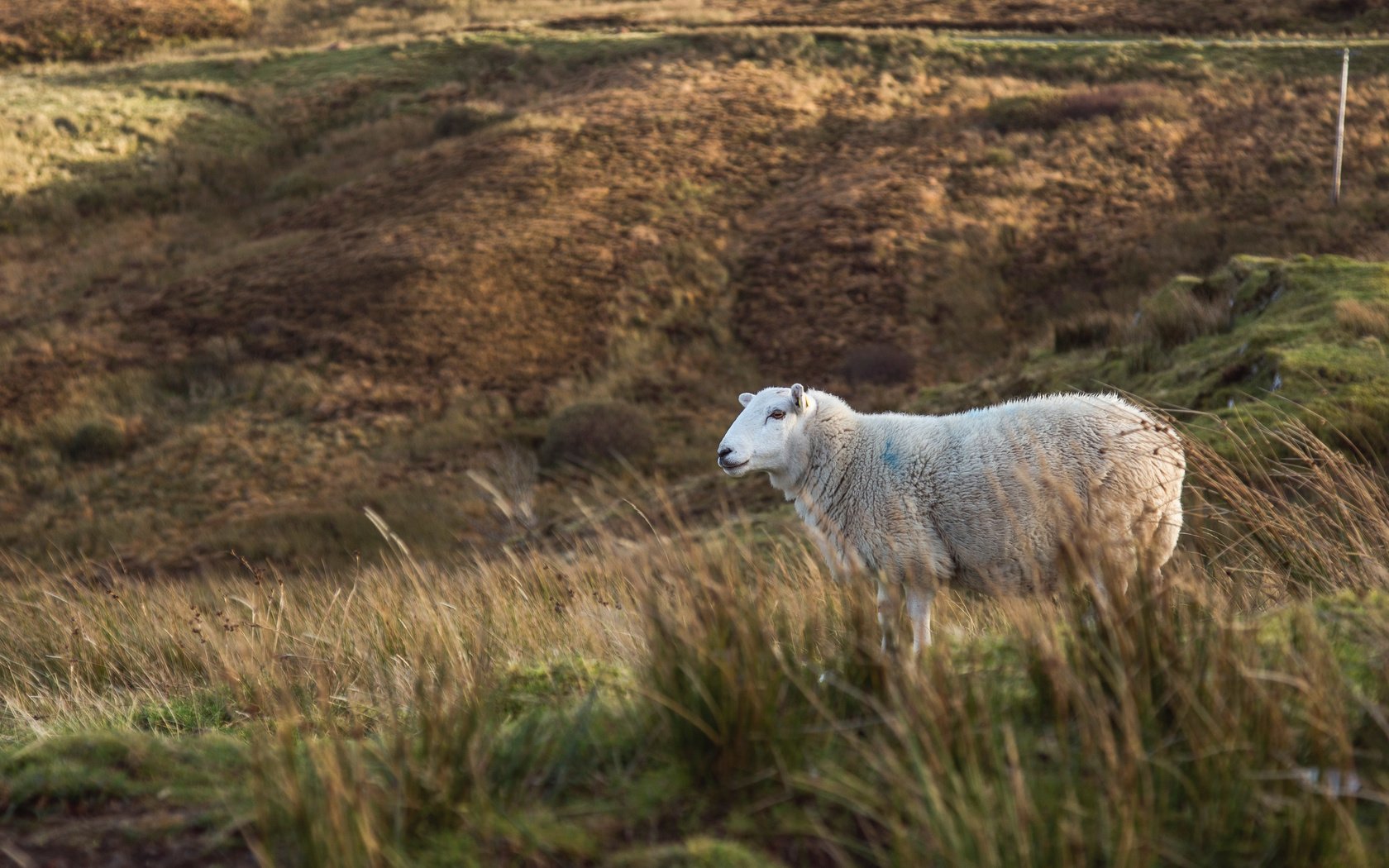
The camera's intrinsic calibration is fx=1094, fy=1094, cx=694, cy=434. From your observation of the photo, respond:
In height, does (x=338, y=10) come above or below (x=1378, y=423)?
above

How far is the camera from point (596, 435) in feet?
74.1

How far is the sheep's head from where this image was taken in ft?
19.8

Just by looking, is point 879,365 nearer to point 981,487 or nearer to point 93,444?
point 93,444

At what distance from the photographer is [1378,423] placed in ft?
28.4

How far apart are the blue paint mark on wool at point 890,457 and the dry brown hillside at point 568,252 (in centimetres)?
1085

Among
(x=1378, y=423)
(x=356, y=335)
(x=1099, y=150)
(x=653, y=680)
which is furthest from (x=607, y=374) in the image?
(x=653, y=680)

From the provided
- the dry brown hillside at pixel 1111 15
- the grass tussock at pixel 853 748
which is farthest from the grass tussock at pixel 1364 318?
the dry brown hillside at pixel 1111 15

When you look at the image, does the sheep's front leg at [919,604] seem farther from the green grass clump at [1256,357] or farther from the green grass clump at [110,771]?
the green grass clump at [110,771]

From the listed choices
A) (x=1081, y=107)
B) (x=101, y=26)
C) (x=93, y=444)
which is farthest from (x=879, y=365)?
(x=101, y=26)

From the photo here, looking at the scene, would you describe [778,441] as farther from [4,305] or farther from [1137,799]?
[4,305]

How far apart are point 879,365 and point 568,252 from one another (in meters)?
9.80

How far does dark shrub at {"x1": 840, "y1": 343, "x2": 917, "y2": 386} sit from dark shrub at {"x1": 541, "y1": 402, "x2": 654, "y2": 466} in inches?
199

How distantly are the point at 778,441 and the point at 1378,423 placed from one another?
18.1 feet

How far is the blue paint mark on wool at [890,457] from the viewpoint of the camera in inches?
230
